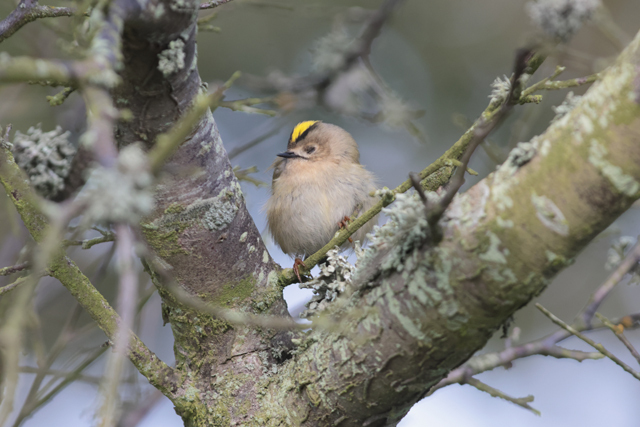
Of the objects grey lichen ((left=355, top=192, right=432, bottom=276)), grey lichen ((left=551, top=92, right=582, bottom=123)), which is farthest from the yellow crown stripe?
grey lichen ((left=551, top=92, right=582, bottom=123))

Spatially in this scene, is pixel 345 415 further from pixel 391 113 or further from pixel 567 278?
pixel 567 278

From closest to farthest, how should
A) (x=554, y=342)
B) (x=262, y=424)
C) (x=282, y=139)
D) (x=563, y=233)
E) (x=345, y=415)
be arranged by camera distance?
1. (x=563, y=233)
2. (x=345, y=415)
3. (x=262, y=424)
4. (x=554, y=342)
5. (x=282, y=139)

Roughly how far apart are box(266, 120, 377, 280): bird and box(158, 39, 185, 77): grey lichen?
7.33 ft

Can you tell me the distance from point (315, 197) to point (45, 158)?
1.85m

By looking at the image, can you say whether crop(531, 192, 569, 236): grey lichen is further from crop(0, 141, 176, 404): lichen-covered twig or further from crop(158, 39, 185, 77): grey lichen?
crop(0, 141, 176, 404): lichen-covered twig

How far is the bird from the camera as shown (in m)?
3.92

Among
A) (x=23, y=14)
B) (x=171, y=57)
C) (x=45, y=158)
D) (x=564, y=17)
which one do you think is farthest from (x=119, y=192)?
(x=45, y=158)

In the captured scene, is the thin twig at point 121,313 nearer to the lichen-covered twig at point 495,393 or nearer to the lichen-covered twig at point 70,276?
the lichen-covered twig at point 70,276

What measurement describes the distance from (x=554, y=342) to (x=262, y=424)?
5.03ft

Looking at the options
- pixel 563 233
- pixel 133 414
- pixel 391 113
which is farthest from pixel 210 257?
pixel 391 113

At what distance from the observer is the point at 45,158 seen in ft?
10.6

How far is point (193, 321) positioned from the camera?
2.29 m

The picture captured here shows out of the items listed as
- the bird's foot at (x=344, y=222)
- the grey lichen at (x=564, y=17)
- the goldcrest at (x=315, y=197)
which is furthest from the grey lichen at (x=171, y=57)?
the goldcrest at (x=315, y=197)

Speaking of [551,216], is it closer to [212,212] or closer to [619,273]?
[619,273]
